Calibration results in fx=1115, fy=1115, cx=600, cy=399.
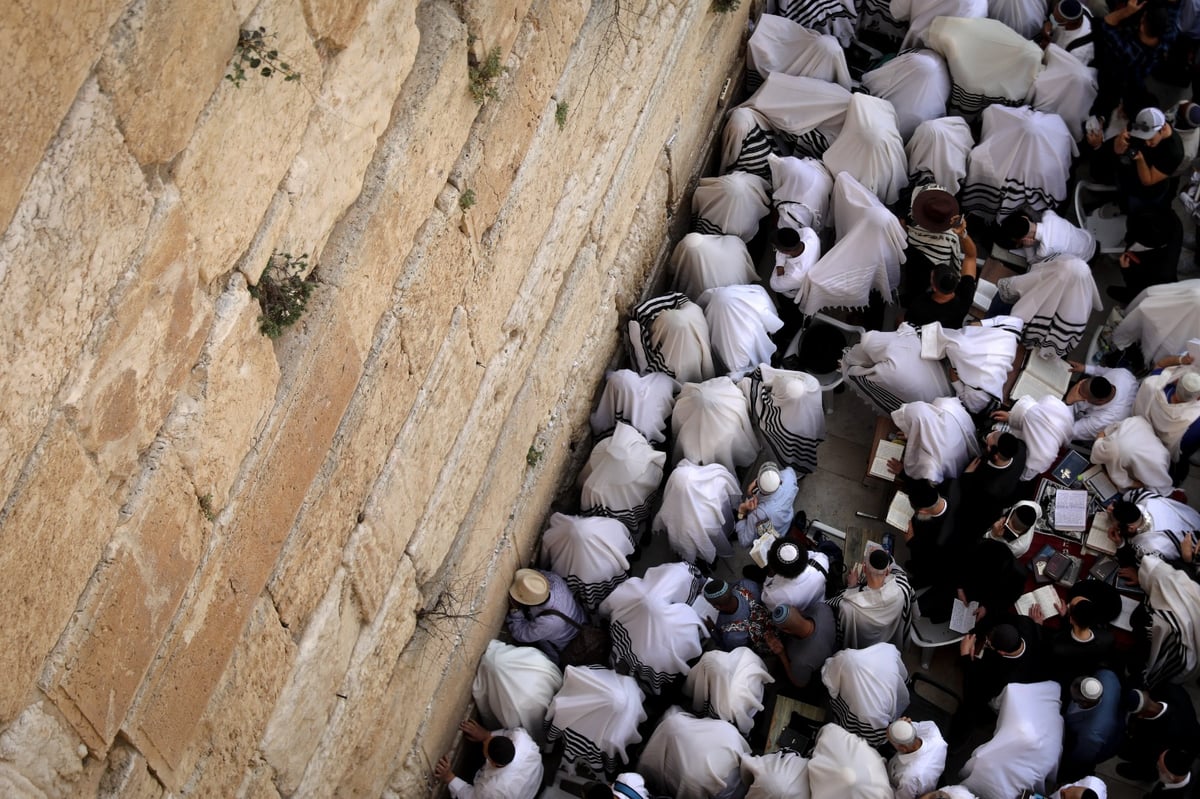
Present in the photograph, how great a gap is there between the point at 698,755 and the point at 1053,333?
3.47 m

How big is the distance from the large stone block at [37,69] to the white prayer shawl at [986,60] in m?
6.72

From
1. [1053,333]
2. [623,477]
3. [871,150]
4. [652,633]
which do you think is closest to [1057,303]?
[1053,333]

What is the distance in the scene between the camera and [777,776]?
5.72 metres

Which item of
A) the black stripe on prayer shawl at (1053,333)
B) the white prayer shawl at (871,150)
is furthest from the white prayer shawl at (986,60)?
the black stripe on prayer shawl at (1053,333)

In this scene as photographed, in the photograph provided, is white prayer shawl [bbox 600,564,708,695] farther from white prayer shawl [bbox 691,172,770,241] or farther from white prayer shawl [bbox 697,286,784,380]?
white prayer shawl [bbox 691,172,770,241]

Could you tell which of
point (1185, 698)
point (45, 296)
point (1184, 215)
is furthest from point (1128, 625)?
point (45, 296)

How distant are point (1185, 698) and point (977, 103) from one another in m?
4.35

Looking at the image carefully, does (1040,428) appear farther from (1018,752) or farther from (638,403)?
Result: (638,403)

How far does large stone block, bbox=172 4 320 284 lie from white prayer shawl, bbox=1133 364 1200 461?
5.21m

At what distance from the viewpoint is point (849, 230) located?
24.6 feet

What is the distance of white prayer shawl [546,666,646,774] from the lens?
604 cm

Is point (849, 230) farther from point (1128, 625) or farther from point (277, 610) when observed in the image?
point (277, 610)

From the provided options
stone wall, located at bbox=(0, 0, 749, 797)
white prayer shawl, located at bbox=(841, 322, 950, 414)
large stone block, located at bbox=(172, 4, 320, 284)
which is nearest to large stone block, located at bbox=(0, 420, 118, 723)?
stone wall, located at bbox=(0, 0, 749, 797)

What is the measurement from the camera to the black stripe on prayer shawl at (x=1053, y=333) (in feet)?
23.0
